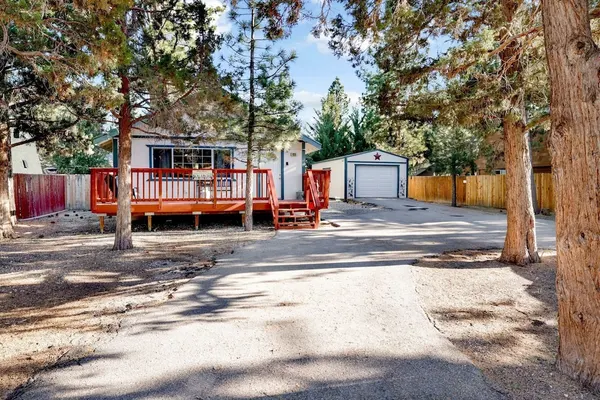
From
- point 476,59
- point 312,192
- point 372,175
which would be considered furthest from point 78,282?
point 372,175

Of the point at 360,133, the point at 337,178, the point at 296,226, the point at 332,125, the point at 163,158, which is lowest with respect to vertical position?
the point at 296,226

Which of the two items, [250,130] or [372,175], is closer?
[250,130]

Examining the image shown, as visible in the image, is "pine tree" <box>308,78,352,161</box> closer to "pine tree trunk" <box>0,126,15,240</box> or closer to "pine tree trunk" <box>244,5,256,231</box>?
"pine tree trunk" <box>244,5,256,231</box>

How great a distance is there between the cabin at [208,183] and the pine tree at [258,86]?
24.2 inches

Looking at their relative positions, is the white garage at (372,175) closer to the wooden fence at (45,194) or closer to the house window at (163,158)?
the house window at (163,158)

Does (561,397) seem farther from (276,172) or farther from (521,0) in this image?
(276,172)

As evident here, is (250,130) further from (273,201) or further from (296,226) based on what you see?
(296,226)

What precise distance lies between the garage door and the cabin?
804cm

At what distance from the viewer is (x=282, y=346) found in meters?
3.38

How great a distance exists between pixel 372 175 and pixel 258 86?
47.3ft

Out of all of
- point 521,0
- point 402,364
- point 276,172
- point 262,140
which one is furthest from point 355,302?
point 276,172

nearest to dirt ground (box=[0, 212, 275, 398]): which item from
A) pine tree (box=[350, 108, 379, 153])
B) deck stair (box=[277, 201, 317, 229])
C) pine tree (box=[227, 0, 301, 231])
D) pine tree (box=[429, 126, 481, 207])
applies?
deck stair (box=[277, 201, 317, 229])

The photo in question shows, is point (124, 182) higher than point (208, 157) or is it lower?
lower

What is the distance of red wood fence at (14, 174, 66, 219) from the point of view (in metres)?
14.0
